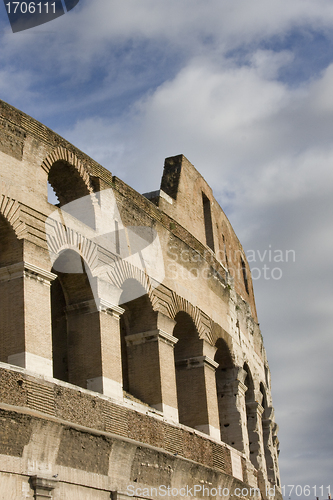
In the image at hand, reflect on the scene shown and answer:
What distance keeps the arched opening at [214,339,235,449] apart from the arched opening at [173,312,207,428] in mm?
1303

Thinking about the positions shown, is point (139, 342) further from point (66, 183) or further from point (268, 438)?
point (268, 438)

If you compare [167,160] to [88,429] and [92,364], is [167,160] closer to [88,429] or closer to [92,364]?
[92,364]

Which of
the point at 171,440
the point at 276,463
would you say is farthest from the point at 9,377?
the point at 276,463

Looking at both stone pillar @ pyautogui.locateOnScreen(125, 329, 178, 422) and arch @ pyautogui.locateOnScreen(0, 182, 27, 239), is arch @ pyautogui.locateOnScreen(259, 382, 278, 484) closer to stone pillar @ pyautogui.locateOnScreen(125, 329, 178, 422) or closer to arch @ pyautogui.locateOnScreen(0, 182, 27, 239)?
stone pillar @ pyautogui.locateOnScreen(125, 329, 178, 422)

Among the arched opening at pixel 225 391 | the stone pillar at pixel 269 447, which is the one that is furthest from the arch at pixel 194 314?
the stone pillar at pixel 269 447

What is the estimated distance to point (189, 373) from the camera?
13.9 meters

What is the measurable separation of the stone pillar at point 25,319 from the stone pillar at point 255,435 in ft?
25.1

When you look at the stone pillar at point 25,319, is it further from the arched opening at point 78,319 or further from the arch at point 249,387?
the arch at point 249,387

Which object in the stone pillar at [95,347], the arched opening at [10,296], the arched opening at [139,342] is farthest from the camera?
the arched opening at [139,342]

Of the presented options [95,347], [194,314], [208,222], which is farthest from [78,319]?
[208,222]

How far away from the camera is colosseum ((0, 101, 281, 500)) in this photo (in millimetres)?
9625

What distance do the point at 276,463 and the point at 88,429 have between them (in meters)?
9.59

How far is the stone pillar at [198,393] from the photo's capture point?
13.5 meters

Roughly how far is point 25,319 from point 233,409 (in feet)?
21.8
